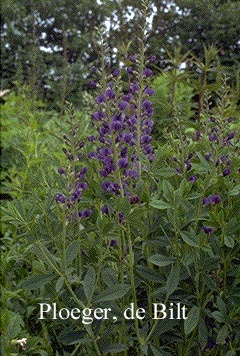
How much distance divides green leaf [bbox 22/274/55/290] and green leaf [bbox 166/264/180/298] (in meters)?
0.22

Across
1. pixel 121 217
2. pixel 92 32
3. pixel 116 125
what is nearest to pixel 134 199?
pixel 121 217

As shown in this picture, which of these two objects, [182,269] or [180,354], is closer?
[182,269]

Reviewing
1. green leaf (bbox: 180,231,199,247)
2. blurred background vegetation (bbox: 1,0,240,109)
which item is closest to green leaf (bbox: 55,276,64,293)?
green leaf (bbox: 180,231,199,247)

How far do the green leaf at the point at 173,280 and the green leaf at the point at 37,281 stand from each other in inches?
8.6

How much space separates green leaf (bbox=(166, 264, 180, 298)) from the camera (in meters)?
1.29

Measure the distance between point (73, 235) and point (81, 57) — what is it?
2440mm

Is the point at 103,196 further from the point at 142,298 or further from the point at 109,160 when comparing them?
the point at 142,298

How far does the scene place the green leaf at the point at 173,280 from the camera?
1290 millimetres

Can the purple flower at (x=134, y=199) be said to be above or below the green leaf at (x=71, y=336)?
above

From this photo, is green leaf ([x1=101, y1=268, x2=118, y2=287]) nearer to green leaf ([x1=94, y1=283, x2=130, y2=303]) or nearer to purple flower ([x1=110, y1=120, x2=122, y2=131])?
green leaf ([x1=94, y1=283, x2=130, y2=303])

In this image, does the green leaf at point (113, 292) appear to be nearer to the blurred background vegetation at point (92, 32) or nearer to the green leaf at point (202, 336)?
the green leaf at point (202, 336)

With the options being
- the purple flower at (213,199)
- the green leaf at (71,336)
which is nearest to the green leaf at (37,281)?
the green leaf at (71,336)

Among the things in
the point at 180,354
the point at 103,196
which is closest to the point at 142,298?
the point at 180,354

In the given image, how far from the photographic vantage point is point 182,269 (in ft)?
4.48
